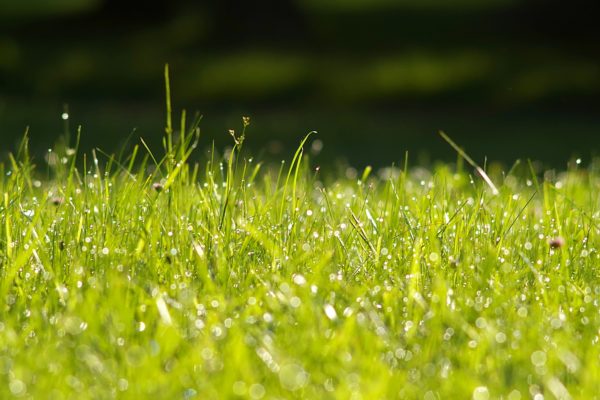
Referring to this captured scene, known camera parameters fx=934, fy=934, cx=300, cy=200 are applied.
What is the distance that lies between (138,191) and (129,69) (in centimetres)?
1134

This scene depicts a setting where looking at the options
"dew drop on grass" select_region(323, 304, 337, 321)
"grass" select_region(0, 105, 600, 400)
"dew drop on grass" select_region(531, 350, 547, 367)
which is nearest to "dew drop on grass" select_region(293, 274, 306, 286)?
"grass" select_region(0, 105, 600, 400)

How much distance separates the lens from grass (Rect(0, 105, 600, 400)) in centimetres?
181

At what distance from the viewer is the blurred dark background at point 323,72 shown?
1094 cm

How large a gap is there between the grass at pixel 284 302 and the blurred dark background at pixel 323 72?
21.3ft

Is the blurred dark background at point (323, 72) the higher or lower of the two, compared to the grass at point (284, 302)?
lower

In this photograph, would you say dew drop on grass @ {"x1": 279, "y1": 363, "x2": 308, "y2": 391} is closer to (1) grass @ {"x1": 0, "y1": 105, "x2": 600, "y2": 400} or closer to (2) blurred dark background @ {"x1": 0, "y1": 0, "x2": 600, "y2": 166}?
(1) grass @ {"x1": 0, "y1": 105, "x2": 600, "y2": 400}

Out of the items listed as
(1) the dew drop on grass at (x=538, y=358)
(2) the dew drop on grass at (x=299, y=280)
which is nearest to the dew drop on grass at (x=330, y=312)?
(2) the dew drop on grass at (x=299, y=280)

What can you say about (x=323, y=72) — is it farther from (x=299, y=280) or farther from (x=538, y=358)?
(x=538, y=358)

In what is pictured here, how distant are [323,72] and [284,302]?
12.0 m

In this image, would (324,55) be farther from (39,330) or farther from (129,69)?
(39,330)

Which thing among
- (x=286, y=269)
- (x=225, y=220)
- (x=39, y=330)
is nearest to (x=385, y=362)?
(x=286, y=269)

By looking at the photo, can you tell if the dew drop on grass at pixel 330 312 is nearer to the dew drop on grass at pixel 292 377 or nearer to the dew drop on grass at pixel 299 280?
the dew drop on grass at pixel 299 280

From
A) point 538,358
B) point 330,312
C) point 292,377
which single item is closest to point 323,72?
point 330,312

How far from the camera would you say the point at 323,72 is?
13945 mm
